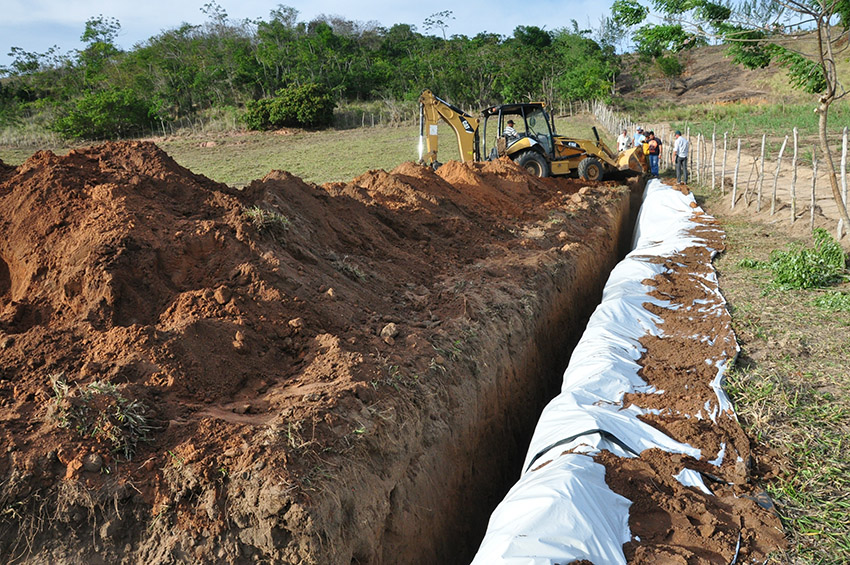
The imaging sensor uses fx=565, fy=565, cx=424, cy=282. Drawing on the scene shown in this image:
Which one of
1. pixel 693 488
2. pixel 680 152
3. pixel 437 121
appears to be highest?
pixel 437 121

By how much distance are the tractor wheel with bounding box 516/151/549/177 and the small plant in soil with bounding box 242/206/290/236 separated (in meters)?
10.2

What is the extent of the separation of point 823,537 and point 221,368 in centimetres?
361

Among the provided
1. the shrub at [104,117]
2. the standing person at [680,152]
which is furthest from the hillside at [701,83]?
the shrub at [104,117]

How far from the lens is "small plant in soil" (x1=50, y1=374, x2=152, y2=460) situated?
3.05m

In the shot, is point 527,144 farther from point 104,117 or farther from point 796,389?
point 104,117

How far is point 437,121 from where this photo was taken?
1422 cm

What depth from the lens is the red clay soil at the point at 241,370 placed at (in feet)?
9.37

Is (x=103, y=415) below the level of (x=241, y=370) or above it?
above

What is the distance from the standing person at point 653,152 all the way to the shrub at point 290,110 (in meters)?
23.9

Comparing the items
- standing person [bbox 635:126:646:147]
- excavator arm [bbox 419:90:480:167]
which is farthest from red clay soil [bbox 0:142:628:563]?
standing person [bbox 635:126:646:147]

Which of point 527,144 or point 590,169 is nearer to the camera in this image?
point 527,144

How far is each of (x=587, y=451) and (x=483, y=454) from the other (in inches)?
62.9

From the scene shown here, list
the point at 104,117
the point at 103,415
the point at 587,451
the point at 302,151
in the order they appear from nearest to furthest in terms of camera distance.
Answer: the point at 103,415, the point at 587,451, the point at 302,151, the point at 104,117

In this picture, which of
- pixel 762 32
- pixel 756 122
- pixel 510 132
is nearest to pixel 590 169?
pixel 510 132
